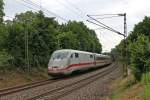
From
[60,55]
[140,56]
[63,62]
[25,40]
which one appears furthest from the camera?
[60,55]

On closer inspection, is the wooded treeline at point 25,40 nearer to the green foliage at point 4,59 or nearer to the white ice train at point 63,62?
the green foliage at point 4,59

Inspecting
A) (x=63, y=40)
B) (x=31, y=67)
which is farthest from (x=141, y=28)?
(x=31, y=67)

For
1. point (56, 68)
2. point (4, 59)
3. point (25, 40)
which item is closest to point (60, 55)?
point (56, 68)

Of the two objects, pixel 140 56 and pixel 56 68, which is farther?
pixel 56 68

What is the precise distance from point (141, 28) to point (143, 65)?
1925 inches

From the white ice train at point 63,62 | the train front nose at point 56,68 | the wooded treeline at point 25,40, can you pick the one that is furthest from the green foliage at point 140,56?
the wooded treeline at point 25,40

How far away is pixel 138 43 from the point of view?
26.7 meters

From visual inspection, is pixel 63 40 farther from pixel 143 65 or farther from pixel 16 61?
pixel 143 65

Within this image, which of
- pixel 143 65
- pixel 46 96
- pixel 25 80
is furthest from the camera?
pixel 25 80

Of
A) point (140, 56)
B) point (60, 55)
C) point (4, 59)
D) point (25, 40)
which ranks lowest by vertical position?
point (4, 59)

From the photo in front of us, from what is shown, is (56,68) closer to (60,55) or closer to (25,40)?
(60,55)

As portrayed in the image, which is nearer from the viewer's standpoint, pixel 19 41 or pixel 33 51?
pixel 19 41

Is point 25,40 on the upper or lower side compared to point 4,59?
upper

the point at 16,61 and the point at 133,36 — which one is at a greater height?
the point at 133,36
